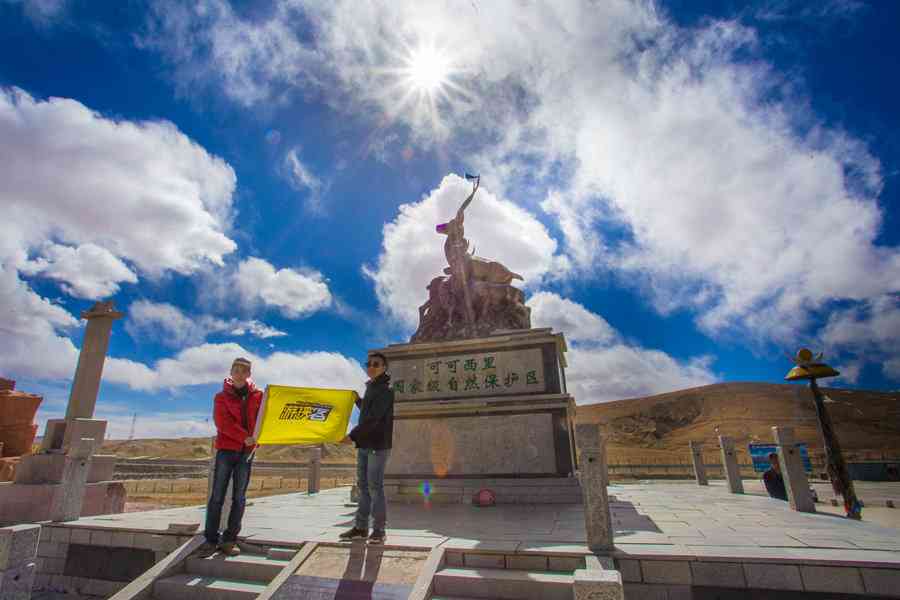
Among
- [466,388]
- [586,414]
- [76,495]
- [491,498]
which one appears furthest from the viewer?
[586,414]

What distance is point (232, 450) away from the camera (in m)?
5.84

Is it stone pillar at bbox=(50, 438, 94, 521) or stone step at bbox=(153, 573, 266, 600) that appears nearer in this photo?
stone step at bbox=(153, 573, 266, 600)

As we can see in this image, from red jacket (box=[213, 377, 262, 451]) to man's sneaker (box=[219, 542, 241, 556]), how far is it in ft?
3.89

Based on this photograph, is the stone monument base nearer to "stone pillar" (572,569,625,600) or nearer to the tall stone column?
the tall stone column

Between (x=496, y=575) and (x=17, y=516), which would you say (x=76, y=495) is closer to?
(x=17, y=516)

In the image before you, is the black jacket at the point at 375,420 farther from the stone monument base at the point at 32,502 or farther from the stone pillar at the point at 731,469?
the stone pillar at the point at 731,469

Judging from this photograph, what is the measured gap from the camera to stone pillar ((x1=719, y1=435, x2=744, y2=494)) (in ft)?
40.3

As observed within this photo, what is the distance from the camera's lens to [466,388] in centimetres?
1245

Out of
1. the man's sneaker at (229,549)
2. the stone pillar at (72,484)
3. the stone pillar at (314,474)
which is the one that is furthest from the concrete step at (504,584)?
the stone pillar at (314,474)

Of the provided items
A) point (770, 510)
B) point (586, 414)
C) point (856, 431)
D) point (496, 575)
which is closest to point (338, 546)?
point (496, 575)

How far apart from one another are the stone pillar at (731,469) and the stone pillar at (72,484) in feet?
50.8

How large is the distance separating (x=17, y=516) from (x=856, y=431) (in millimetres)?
65898

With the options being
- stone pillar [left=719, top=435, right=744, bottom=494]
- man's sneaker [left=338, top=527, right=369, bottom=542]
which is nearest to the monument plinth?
A: stone pillar [left=719, top=435, right=744, bottom=494]

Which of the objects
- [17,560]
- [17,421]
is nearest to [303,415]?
[17,560]
